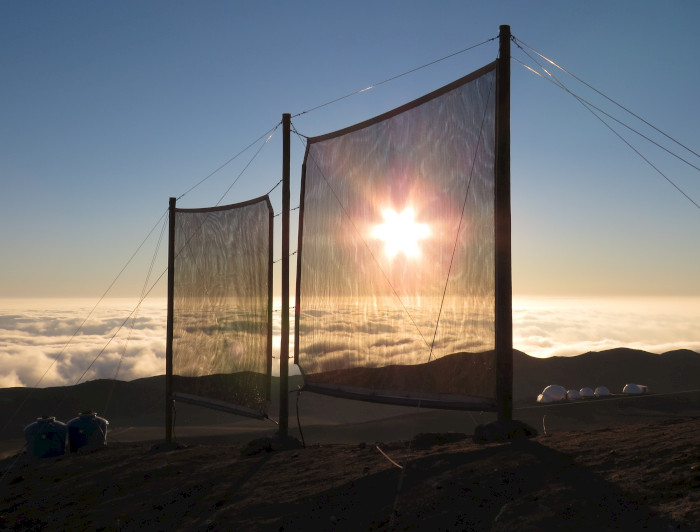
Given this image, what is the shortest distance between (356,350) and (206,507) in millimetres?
3509

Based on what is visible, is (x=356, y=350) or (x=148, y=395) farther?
(x=148, y=395)

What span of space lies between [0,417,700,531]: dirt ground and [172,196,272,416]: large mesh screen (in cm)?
178

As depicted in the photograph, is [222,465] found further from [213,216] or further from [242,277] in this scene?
[213,216]

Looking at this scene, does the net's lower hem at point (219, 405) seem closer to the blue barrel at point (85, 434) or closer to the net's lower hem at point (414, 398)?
the net's lower hem at point (414, 398)

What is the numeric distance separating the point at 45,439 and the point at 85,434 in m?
0.85

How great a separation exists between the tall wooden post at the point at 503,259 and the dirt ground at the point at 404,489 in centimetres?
74

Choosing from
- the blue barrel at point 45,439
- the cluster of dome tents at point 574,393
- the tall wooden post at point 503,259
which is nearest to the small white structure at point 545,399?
the cluster of dome tents at point 574,393

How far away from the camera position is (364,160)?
9930 mm

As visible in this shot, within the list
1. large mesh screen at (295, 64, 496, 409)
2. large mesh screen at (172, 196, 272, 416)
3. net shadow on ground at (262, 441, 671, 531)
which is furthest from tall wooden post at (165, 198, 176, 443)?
net shadow on ground at (262, 441, 671, 531)

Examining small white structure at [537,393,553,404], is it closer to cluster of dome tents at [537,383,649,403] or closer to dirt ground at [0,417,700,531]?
cluster of dome tents at [537,383,649,403]

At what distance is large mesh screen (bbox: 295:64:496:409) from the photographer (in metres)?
8.11

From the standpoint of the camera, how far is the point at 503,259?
781 centimetres

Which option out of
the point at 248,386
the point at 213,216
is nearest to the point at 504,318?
the point at 248,386

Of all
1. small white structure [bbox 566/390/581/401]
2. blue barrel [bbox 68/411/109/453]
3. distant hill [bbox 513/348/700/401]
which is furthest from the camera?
distant hill [bbox 513/348/700/401]
